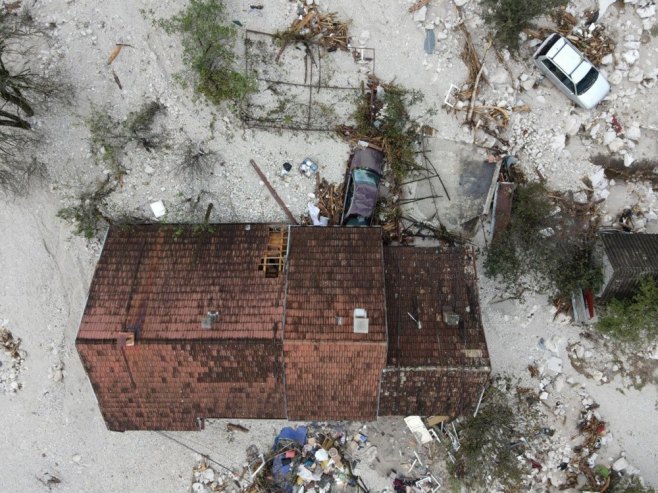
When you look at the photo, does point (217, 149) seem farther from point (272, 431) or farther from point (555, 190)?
point (555, 190)

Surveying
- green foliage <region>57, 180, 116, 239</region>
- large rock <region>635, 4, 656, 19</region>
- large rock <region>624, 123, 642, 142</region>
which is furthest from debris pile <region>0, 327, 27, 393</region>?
large rock <region>635, 4, 656, 19</region>

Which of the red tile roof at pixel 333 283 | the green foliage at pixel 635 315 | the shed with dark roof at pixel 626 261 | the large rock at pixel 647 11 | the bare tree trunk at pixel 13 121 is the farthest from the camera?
the large rock at pixel 647 11

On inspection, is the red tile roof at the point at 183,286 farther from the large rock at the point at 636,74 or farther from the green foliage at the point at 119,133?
the large rock at the point at 636,74

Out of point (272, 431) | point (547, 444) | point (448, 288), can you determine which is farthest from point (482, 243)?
point (272, 431)

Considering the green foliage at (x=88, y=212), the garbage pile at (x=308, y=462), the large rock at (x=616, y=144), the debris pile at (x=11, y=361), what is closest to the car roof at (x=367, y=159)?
the large rock at (x=616, y=144)

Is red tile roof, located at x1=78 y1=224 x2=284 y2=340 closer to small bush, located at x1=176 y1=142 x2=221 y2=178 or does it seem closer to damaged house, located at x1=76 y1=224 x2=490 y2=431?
damaged house, located at x1=76 y1=224 x2=490 y2=431

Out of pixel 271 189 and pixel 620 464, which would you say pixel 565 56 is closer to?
pixel 271 189

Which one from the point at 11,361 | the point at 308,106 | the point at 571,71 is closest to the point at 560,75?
the point at 571,71

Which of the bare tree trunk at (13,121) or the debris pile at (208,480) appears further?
the debris pile at (208,480)
